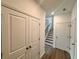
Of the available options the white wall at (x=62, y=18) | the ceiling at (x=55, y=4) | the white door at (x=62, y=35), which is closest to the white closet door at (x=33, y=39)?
the ceiling at (x=55, y=4)

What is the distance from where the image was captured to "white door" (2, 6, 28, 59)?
5.54ft

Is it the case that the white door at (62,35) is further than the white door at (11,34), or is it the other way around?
the white door at (62,35)

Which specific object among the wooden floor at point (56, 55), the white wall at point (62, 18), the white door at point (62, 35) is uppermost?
the white wall at point (62, 18)

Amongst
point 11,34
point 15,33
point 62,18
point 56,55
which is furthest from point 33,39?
point 62,18

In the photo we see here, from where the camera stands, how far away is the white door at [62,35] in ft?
19.7

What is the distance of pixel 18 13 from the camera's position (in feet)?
7.27

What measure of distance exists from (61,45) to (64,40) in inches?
16.8

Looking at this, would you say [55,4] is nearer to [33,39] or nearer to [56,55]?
[33,39]

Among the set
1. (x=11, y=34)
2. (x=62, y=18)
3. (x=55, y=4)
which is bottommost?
(x=11, y=34)

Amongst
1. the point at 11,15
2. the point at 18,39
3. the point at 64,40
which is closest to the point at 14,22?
Answer: the point at 11,15

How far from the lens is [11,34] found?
193 centimetres

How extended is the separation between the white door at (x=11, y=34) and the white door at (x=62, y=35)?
423 centimetres

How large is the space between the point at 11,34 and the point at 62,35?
4.85 meters

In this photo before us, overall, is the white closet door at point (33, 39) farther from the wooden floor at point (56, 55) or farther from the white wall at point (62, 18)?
the white wall at point (62, 18)
